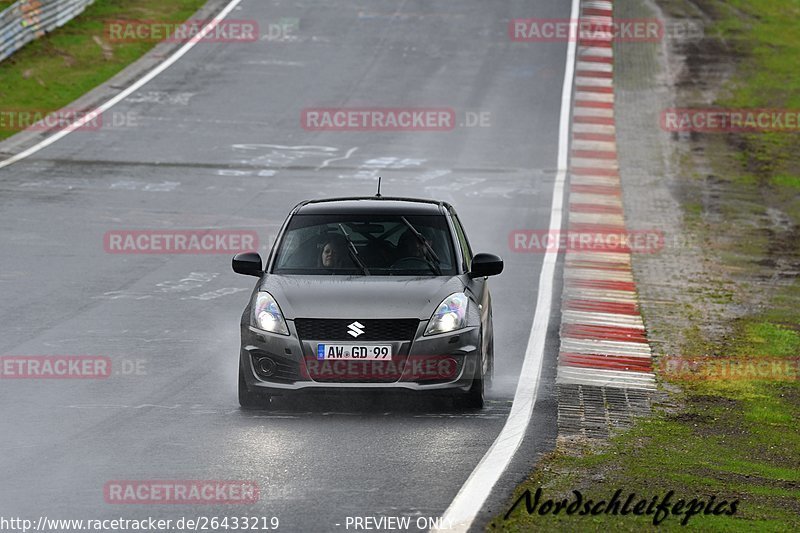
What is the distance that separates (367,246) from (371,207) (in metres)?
0.49

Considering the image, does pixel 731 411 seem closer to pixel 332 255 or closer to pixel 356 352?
pixel 356 352

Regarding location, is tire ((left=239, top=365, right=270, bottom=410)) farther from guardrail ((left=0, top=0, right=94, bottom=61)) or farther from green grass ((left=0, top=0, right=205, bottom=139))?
guardrail ((left=0, top=0, right=94, bottom=61))

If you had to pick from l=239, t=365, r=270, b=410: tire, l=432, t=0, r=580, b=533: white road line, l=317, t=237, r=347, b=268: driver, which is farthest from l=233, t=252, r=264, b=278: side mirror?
l=432, t=0, r=580, b=533: white road line

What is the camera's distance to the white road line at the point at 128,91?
26812 millimetres

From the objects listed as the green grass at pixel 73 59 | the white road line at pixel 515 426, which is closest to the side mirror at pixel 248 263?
the white road line at pixel 515 426

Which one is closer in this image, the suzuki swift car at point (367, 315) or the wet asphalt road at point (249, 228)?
the wet asphalt road at point (249, 228)

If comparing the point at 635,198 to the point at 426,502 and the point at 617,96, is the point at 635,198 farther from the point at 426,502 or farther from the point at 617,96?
the point at 426,502

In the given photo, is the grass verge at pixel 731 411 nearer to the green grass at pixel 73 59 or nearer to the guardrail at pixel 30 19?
the green grass at pixel 73 59

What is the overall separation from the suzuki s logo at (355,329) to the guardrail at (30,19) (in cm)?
2441

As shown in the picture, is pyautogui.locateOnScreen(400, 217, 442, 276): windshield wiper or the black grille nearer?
the black grille

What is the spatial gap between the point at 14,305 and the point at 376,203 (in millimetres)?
4812

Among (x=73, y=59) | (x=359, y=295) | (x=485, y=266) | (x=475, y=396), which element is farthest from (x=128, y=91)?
(x=475, y=396)

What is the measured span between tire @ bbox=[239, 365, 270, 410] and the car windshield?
1.13 metres

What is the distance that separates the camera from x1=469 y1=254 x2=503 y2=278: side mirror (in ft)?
38.8
